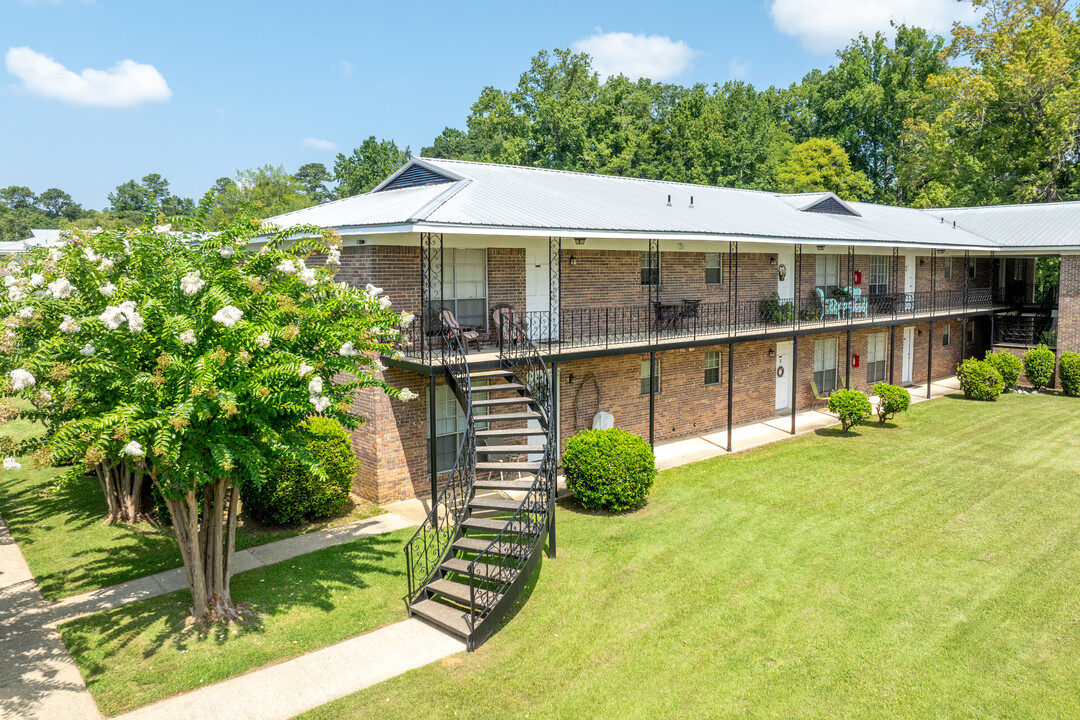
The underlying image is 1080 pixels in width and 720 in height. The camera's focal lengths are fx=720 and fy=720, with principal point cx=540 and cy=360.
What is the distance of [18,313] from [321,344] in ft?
9.69

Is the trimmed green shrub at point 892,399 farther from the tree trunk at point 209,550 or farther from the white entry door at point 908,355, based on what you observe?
the tree trunk at point 209,550

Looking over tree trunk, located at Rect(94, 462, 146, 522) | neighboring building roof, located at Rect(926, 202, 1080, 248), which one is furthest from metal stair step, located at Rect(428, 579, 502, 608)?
neighboring building roof, located at Rect(926, 202, 1080, 248)

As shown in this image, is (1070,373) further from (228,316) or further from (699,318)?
(228,316)

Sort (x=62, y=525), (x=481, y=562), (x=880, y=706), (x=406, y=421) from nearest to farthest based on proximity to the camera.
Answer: (x=880, y=706) < (x=481, y=562) < (x=62, y=525) < (x=406, y=421)

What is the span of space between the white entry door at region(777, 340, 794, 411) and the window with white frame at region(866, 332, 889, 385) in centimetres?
464

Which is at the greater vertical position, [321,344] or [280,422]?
[321,344]

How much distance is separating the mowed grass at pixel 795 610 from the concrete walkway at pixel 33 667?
8.18ft

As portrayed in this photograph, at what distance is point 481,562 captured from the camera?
921 centimetres

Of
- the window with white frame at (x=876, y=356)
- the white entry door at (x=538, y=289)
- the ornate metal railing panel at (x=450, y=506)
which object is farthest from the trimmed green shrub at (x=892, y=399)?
the ornate metal railing panel at (x=450, y=506)

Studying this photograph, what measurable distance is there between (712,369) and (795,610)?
10505mm

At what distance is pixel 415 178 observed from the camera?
678 inches

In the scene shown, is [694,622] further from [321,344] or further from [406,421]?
[406,421]

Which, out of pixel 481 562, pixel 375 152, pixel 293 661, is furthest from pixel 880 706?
pixel 375 152

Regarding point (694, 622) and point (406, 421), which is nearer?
point (694, 622)
